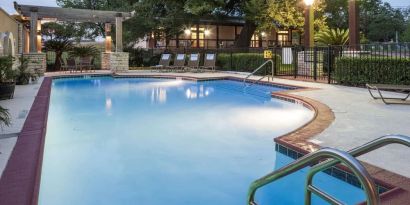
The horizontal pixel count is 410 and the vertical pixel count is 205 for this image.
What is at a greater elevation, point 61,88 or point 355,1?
point 355,1

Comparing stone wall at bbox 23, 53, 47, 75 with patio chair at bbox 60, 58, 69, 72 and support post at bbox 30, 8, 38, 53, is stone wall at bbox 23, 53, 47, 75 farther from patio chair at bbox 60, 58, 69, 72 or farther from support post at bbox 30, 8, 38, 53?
patio chair at bbox 60, 58, 69, 72

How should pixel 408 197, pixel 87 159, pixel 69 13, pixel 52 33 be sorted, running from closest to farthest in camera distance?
pixel 408 197 < pixel 87 159 < pixel 69 13 < pixel 52 33

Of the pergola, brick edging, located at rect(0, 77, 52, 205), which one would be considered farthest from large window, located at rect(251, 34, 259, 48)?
brick edging, located at rect(0, 77, 52, 205)

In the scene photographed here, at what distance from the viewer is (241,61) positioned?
63.2 feet

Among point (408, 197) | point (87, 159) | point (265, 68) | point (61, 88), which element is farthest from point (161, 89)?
point (408, 197)

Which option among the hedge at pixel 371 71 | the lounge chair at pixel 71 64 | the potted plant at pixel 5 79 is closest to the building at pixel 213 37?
the lounge chair at pixel 71 64

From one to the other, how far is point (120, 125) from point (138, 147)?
68.2 inches

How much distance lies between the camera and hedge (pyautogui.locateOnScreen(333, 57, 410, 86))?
977cm

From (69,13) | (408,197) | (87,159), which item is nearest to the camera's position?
(408,197)

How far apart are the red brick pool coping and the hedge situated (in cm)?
390

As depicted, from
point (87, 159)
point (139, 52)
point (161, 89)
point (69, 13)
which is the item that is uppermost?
point (69, 13)

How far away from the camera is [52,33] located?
917 inches

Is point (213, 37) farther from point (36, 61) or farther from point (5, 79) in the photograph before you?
point (5, 79)

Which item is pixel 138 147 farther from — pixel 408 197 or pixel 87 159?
pixel 408 197
